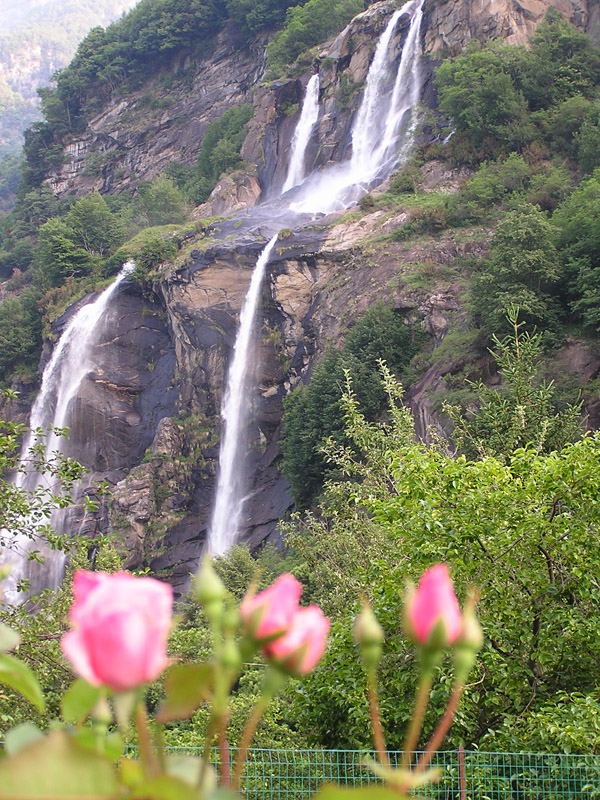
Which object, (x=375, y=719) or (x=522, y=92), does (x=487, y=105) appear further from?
(x=375, y=719)

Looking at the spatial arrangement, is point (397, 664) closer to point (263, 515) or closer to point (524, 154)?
point (263, 515)

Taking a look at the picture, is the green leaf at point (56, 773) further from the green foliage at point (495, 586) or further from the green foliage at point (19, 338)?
the green foliage at point (19, 338)

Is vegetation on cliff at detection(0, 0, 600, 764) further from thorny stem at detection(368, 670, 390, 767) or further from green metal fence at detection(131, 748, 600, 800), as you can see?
thorny stem at detection(368, 670, 390, 767)

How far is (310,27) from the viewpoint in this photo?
43.4 metres

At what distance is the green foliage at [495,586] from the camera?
598cm

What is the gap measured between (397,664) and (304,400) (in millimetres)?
16944

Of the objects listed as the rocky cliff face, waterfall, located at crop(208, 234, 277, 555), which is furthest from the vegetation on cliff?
waterfall, located at crop(208, 234, 277, 555)

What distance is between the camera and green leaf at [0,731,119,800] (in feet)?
1.94

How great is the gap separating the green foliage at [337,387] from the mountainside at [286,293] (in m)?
0.68

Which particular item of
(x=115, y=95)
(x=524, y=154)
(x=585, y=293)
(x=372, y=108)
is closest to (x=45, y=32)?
(x=115, y=95)

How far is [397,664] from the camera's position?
6.45 metres

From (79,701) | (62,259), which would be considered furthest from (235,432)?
(79,701)

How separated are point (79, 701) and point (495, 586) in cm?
592

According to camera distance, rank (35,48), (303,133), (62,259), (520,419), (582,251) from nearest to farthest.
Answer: (520,419) → (582,251) → (303,133) → (62,259) → (35,48)
